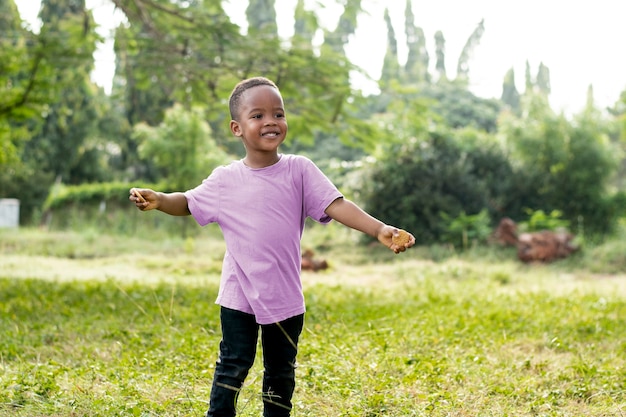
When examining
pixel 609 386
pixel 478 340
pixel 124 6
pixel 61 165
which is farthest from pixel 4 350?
pixel 61 165

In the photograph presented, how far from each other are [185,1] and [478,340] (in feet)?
18.2

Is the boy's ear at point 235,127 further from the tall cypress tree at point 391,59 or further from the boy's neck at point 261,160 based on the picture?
the tall cypress tree at point 391,59

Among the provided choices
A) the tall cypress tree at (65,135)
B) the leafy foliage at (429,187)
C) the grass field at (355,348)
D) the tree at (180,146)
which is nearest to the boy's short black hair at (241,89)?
the grass field at (355,348)

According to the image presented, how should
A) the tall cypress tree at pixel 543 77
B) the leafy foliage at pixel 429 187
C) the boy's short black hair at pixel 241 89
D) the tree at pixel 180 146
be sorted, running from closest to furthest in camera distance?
the boy's short black hair at pixel 241 89
the leafy foliage at pixel 429 187
the tree at pixel 180 146
the tall cypress tree at pixel 543 77

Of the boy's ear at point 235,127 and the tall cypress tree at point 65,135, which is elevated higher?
the tall cypress tree at point 65,135

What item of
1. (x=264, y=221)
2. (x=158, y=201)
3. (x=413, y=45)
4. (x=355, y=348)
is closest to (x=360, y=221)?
(x=264, y=221)

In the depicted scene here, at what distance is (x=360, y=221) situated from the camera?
288 cm

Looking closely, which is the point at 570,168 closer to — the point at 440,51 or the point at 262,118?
the point at 262,118

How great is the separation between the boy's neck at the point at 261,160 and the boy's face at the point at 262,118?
0.06 meters

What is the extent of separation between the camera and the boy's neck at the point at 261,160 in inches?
119

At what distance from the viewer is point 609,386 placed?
4.00m

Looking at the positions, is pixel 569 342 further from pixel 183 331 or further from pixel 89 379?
pixel 89 379

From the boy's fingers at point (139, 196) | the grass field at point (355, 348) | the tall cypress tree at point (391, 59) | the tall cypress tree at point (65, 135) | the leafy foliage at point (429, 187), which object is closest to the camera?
the boy's fingers at point (139, 196)

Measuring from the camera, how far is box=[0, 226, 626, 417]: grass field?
140 inches
